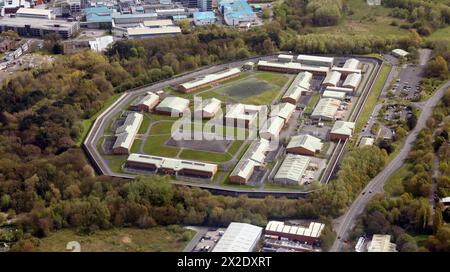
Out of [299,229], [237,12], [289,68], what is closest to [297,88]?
[289,68]

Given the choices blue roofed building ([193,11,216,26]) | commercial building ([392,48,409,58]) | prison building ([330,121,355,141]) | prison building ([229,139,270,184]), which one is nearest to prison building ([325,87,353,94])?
prison building ([330,121,355,141])

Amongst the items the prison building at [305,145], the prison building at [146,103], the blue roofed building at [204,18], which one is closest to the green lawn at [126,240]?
the prison building at [305,145]

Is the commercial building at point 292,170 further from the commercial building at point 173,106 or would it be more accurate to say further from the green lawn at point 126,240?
the commercial building at point 173,106

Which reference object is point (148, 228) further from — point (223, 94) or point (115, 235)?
point (223, 94)

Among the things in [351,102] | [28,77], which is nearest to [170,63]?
[28,77]

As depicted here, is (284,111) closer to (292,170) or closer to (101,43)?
(292,170)

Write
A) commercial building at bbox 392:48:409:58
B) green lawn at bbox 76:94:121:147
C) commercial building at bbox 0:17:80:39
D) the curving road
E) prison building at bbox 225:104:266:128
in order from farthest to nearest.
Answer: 1. commercial building at bbox 0:17:80:39
2. commercial building at bbox 392:48:409:58
3. prison building at bbox 225:104:266:128
4. green lawn at bbox 76:94:121:147
5. the curving road

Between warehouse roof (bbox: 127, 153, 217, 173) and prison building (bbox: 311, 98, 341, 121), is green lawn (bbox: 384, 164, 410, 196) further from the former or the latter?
warehouse roof (bbox: 127, 153, 217, 173)
